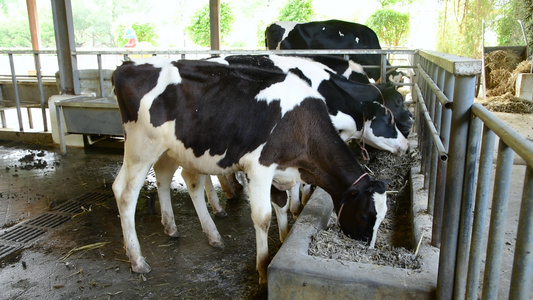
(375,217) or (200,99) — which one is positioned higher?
(200,99)

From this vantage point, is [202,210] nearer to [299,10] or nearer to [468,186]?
[468,186]

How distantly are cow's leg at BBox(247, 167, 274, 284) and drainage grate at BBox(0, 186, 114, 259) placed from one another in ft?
8.00

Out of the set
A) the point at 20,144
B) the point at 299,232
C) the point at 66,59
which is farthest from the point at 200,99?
the point at 20,144

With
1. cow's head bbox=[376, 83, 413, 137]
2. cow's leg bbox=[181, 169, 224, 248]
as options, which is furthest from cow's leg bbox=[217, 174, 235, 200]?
cow's head bbox=[376, 83, 413, 137]

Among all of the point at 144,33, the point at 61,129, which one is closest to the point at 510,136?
the point at 61,129

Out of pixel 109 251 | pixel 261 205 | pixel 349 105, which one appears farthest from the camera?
pixel 349 105

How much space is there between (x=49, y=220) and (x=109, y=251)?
1193 mm

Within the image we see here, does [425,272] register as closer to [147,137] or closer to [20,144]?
[147,137]

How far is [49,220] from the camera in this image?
4789 millimetres

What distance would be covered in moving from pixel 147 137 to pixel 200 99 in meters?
0.55

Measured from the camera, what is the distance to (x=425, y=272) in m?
2.42

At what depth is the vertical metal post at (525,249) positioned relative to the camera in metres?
1.27

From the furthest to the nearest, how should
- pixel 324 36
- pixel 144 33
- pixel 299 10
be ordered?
pixel 144 33, pixel 299 10, pixel 324 36

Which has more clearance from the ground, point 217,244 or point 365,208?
point 365,208
